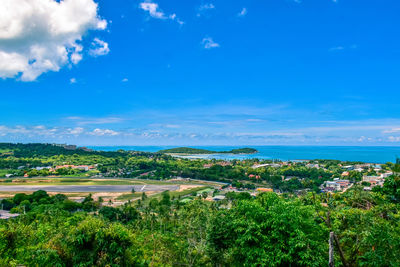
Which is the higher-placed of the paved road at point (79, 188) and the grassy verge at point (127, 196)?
the paved road at point (79, 188)

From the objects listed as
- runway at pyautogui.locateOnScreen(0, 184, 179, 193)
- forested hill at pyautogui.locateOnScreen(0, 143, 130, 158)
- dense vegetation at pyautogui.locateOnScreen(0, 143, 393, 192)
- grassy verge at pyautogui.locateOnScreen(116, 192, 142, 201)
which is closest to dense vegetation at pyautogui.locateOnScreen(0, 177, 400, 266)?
A: grassy verge at pyautogui.locateOnScreen(116, 192, 142, 201)

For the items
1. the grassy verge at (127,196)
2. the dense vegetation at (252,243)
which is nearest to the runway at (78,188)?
the grassy verge at (127,196)

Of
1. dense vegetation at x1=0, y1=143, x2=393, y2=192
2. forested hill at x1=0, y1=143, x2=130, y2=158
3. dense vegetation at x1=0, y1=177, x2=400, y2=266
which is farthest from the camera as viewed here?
forested hill at x1=0, y1=143, x2=130, y2=158

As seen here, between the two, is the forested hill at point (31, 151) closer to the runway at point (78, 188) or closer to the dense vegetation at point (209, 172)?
the dense vegetation at point (209, 172)

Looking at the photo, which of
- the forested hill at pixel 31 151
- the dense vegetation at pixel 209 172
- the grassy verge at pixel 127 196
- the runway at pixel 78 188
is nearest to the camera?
the grassy verge at pixel 127 196

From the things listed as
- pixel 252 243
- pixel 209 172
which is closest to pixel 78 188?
pixel 209 172

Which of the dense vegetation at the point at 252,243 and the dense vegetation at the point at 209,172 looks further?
the dense vegetation at the point at 209,172

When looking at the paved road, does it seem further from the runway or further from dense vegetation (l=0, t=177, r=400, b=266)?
dense vegetation (l=0, t=177, r=400, b=266)

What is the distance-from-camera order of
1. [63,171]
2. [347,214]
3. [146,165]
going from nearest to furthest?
1. [347,214]
2. [63,171]
3. [146,165]

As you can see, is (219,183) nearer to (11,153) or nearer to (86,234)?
(86,234)

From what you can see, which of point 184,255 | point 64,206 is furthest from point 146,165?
point 184,255

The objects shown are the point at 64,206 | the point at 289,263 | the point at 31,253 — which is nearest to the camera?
the point at 289,263
